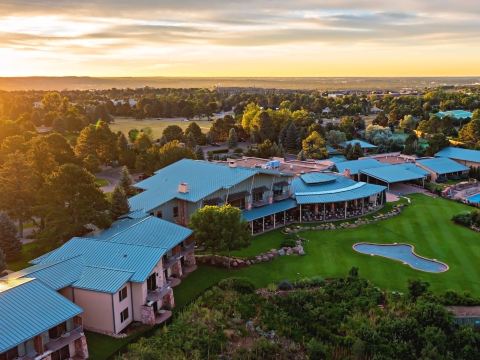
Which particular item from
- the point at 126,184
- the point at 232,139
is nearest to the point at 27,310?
the point at 126,184

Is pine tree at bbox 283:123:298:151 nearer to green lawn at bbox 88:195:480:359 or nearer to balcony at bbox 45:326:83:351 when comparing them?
green lawn at bbox 88:195:480:359

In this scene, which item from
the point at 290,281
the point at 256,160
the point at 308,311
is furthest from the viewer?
the point at 256,160

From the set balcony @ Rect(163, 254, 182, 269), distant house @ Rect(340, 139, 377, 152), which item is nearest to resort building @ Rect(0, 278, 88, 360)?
balcony @ Rect(163, 254, 182, 269)

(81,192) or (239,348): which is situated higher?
(81,192)

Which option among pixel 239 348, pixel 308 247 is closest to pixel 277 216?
pixel 308 247

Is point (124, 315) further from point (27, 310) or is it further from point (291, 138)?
point (291, 138)

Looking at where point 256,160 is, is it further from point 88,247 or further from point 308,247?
point 88,247
